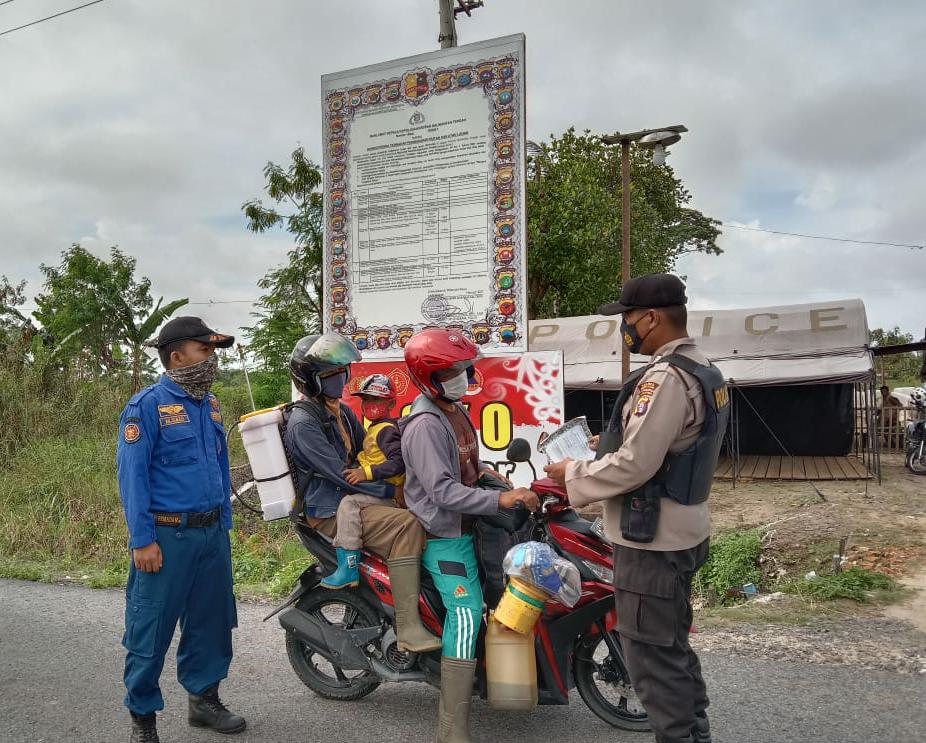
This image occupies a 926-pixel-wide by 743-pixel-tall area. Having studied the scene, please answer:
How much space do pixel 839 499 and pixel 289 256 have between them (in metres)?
11.7

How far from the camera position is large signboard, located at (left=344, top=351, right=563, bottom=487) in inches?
238

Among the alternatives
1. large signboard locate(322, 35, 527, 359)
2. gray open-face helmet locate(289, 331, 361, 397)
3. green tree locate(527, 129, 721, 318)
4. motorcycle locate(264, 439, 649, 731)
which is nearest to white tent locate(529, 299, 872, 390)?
green tree locate(527, 129, 721, 318)

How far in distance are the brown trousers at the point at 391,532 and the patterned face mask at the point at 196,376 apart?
0.96 metres

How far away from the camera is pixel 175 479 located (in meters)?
3.31

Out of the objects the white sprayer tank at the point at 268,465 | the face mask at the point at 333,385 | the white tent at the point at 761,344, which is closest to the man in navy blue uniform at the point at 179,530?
the white sprayer tank at the point at 268,465

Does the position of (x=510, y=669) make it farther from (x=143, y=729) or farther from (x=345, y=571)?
(x=143, y=729)

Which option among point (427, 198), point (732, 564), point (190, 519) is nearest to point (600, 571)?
point (190, 519)

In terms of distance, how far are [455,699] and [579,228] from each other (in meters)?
15.0

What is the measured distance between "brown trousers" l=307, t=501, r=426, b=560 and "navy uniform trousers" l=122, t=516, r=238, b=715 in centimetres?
76

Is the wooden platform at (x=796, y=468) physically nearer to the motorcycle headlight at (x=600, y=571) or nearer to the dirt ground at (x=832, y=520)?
the dirt ground at (x=832, y=520)

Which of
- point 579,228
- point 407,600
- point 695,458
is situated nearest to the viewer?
point 695,458

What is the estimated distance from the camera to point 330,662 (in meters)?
3.68

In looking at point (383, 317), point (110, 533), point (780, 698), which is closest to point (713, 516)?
point (383, 317)

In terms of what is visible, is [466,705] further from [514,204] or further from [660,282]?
[514,204]
